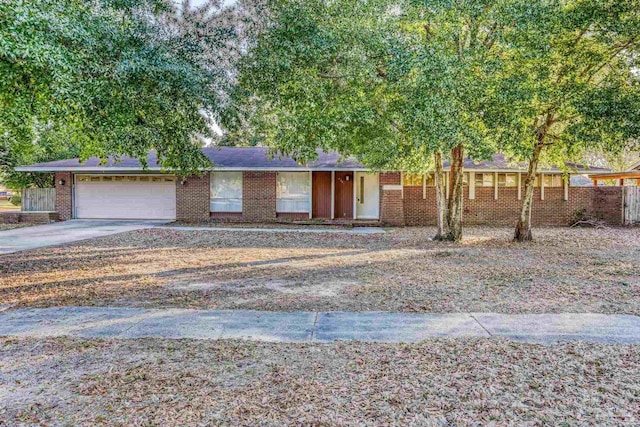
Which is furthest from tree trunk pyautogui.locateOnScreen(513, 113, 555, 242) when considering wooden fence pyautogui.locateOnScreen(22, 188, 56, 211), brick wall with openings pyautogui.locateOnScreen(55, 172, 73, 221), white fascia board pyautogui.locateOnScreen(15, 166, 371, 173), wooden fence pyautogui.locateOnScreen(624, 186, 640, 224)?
wooden fence pyautogui.locateOnScreen(22, 188, 56, 211)

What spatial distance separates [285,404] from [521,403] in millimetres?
1793

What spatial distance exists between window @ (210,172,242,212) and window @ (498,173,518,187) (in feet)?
36.7

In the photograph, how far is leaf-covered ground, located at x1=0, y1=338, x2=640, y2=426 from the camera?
313cm

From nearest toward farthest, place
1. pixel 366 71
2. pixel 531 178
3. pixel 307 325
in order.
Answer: pixel 307 325 < pixel 366 71 < pixel 531 178

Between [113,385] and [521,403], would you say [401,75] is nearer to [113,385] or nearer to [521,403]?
[521,403]

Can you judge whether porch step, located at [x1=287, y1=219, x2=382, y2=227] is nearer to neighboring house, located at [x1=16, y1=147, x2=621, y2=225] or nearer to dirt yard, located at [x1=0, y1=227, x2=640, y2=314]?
neighboring house, located at [x1=16, y1=147, x2=621, y2=225]

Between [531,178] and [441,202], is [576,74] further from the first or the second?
[441,202]

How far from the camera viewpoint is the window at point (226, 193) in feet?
62.5

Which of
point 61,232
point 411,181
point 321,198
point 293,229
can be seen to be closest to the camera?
point 61,232

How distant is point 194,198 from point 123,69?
1345cm

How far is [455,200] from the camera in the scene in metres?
13.1

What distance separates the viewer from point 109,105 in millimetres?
6129

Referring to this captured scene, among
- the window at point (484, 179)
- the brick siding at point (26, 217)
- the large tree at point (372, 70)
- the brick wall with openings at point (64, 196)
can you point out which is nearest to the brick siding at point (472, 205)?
the window at point (484, 179)

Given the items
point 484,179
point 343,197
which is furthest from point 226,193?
point 484,179
